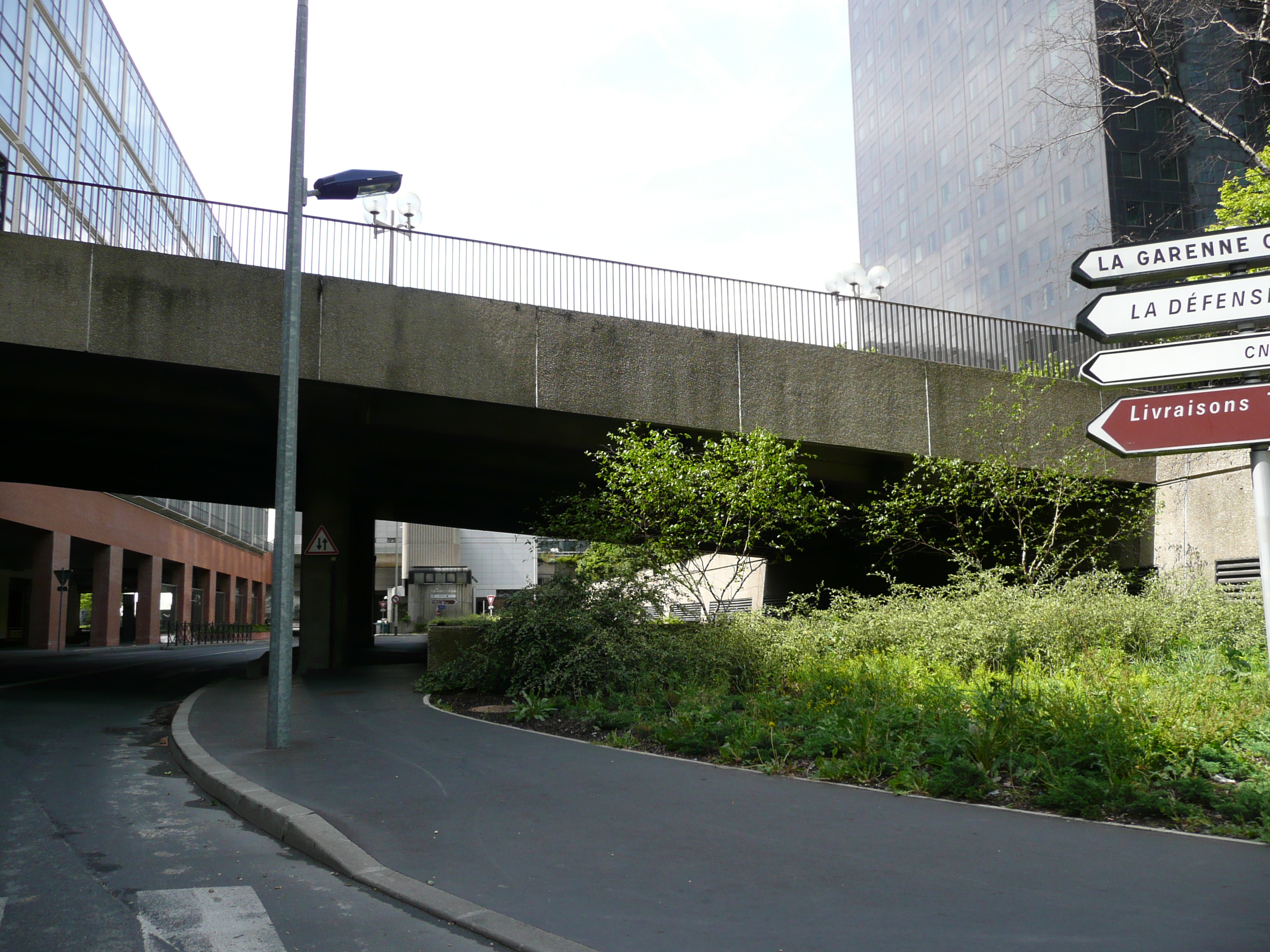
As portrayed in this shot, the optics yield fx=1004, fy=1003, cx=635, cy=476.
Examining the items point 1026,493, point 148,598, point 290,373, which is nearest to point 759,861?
point 290,373

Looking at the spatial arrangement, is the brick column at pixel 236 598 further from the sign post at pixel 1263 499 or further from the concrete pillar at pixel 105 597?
the sign post at pixel 1263 499

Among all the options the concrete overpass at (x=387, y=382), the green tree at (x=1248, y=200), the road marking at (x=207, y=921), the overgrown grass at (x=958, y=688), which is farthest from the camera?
the green tree at (x=1248, y=200)

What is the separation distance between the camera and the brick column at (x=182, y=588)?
199 ft

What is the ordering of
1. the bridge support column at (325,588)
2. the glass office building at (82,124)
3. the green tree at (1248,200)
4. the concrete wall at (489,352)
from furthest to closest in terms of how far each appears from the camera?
the glass office building at (82,124) → the bridge support column at (325,588) → the green tree at (1248,200) → the concrete wall at (489,352)

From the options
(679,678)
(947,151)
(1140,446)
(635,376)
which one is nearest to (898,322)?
(635,376)

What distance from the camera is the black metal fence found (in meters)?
56.7

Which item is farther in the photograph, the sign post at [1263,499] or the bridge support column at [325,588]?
the bridge support column at [325,588]

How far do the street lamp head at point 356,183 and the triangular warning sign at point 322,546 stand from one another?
1016cm

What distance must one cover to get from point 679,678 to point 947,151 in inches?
2376

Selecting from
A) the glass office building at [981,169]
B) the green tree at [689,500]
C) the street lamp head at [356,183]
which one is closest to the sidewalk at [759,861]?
the street lamp head at [356,183]

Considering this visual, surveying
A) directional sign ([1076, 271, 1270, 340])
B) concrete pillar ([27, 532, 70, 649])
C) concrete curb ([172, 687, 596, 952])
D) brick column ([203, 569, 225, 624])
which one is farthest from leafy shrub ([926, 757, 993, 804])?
brick column ([203, 569, 225, 624])

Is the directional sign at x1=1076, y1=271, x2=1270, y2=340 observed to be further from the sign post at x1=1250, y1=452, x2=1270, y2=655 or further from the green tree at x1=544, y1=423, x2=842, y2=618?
the green tree at x1=544, y1=423, x2=842, y2=618

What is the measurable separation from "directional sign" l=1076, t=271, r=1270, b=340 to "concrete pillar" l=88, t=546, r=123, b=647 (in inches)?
1971

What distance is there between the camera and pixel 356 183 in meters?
10.5
